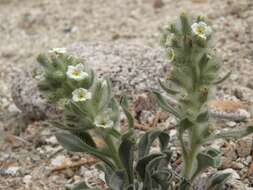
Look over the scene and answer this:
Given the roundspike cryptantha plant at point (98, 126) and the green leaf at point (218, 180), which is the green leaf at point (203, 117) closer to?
the roundspike cryptantha plant at point (98, 126)

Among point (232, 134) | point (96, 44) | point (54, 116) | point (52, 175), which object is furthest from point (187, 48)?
point (96, 44)

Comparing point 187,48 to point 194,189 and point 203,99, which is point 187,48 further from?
point 194,189

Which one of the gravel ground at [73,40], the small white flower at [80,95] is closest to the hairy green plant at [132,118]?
the small white flower at [80,95]

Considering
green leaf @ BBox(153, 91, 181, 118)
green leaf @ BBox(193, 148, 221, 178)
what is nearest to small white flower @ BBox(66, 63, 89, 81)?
green leaf @ BBox(153, 91, 181, 118)

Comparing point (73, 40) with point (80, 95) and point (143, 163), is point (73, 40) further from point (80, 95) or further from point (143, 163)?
point (80, 95)

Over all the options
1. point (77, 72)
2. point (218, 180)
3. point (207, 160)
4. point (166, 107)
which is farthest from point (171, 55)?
point (218, 180)
